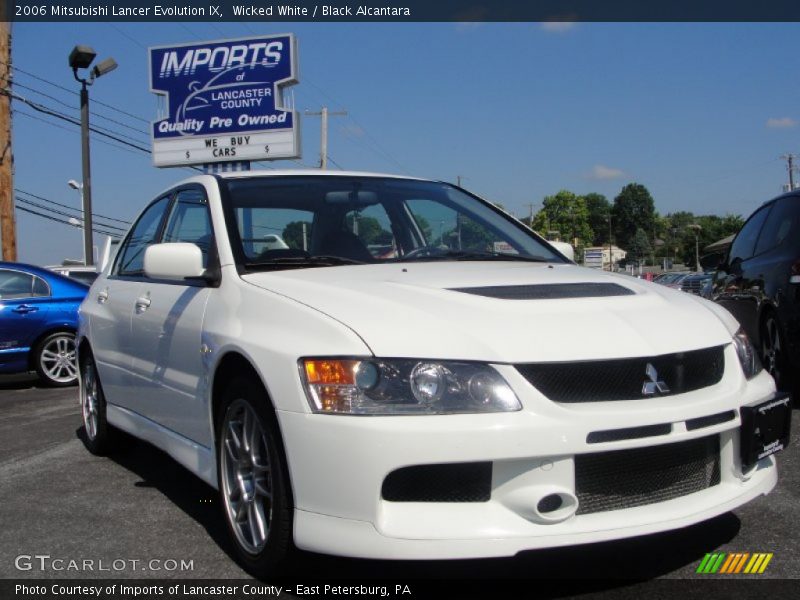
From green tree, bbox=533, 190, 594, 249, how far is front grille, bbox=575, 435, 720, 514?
132 metres

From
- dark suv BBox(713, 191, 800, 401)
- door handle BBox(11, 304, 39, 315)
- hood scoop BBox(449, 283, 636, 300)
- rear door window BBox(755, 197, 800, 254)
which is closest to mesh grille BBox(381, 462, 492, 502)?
hood scoop BBox(449, 283, 636, 300)

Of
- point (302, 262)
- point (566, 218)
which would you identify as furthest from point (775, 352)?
point (566, 218)

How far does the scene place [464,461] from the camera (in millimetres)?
2613

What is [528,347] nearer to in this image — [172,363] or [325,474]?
[325,474]

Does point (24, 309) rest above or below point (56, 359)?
above

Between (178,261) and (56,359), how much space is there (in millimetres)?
6782

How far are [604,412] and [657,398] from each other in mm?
244

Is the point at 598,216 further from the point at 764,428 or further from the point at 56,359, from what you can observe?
the point at 764,428

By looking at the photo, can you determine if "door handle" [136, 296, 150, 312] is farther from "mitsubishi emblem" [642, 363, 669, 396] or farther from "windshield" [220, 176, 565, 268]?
"mitsubishi emblem" [642, 363, 669, 396]

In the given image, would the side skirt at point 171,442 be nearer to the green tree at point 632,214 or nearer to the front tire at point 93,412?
the front tire at point 93,412

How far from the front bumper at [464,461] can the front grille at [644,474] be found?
0.04 metres

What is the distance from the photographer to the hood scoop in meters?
3.13

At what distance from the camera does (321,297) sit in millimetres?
3111

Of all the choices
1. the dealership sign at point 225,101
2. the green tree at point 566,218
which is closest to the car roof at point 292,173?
the dealership sign at point 225,101
